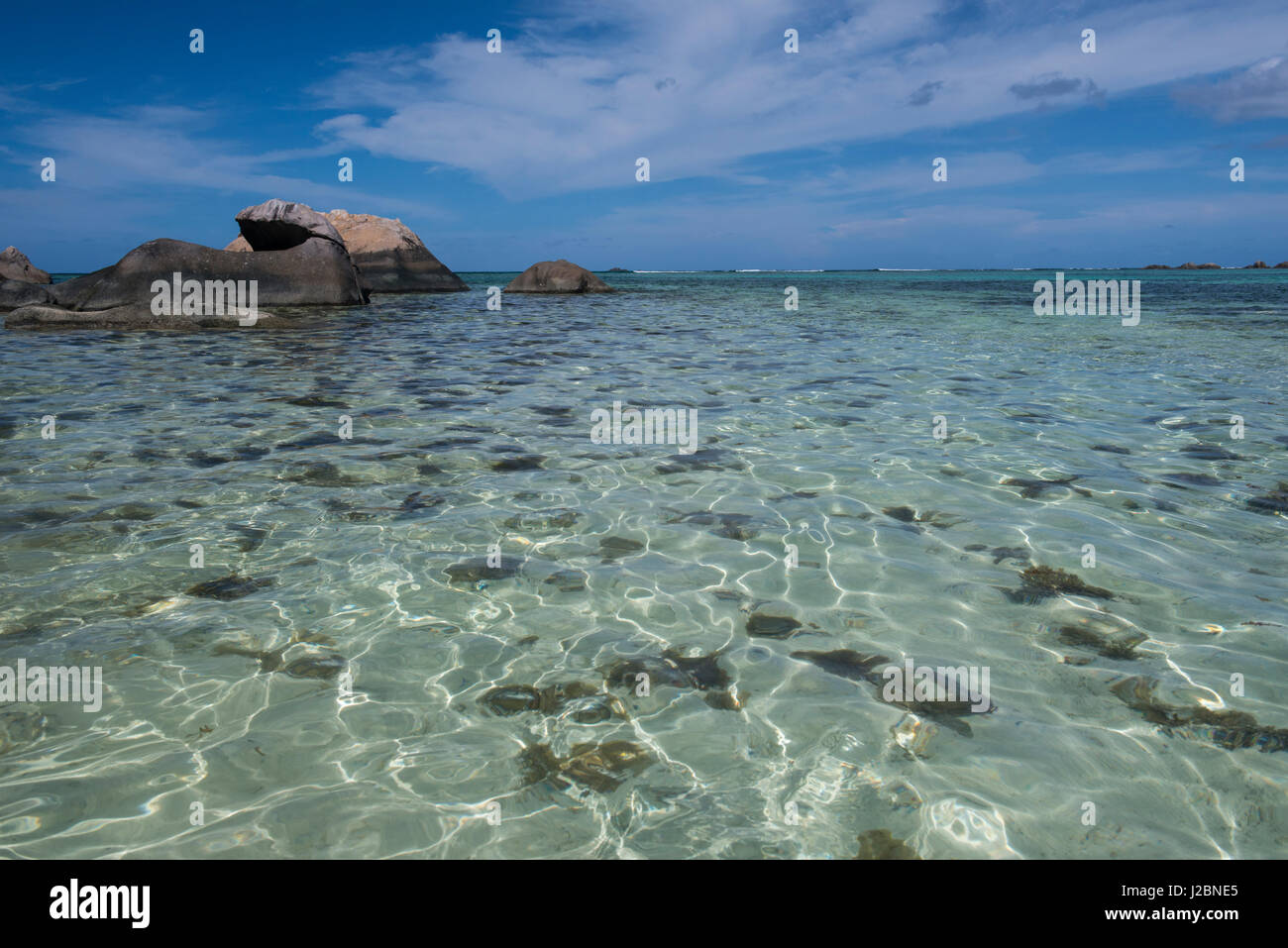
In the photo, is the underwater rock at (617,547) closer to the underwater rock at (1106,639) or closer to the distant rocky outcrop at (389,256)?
the underwater rock at (1106,639)

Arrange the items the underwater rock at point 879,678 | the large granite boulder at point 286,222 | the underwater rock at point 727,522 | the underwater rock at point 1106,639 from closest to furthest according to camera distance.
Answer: the underwater rock at point 879,678
the underwater rock at point 1106,639
the underwater rock at point 727,522
the large granite boulder at point 286,222

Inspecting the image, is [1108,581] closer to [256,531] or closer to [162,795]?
[162,795]

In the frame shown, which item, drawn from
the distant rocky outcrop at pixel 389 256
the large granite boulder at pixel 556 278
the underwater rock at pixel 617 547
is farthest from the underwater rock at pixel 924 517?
the distant rocky outcrop at pixel 389 256

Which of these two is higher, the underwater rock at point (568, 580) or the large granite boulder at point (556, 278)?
the large granite boulder at point (556, 278)

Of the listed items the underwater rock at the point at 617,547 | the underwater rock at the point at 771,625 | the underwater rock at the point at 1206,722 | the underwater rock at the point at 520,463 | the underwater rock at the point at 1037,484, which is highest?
the underwater rock at the point at 520,463

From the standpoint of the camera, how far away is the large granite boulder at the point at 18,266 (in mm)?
25881

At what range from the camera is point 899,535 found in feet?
13.4

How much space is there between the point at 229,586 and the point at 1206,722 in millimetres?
3957

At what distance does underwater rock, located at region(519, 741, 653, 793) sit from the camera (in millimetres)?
2209

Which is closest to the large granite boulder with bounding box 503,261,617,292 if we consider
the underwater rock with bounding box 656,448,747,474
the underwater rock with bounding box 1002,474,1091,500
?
the underwater rock with bounding box 656,448,747,474

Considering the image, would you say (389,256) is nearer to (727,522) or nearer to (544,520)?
(544,520)

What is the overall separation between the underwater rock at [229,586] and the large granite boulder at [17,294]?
1976cm
